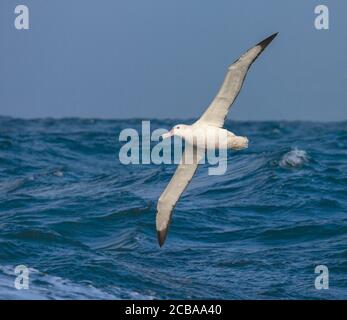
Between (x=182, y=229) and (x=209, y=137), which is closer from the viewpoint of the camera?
(x=209, y=137)

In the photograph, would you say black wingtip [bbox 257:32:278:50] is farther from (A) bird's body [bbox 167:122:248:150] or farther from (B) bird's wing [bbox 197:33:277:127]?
(A) bird's body [bbox 167:122:248:150]

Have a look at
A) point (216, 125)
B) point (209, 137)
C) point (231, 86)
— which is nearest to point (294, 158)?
point (216, 125)

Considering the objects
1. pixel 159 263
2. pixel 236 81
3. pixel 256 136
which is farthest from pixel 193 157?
pixel 256 136

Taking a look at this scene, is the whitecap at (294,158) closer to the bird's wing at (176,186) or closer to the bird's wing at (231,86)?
the bird's wing at (176,186)

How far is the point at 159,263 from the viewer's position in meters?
22.9

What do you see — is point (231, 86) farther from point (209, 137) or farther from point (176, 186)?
point (176, 186)

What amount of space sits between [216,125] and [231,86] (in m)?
0.77

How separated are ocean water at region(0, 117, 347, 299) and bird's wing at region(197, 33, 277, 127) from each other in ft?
12.4

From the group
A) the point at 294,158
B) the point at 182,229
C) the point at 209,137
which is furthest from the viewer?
the point at 294,158

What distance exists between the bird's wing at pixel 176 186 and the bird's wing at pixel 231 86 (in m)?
1.00

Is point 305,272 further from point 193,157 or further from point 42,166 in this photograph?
point 42,166

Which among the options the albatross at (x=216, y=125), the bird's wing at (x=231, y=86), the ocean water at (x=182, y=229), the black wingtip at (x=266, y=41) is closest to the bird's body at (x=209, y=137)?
the albatross at (x=216, y=125)

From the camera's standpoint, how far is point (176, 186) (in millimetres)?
20328
